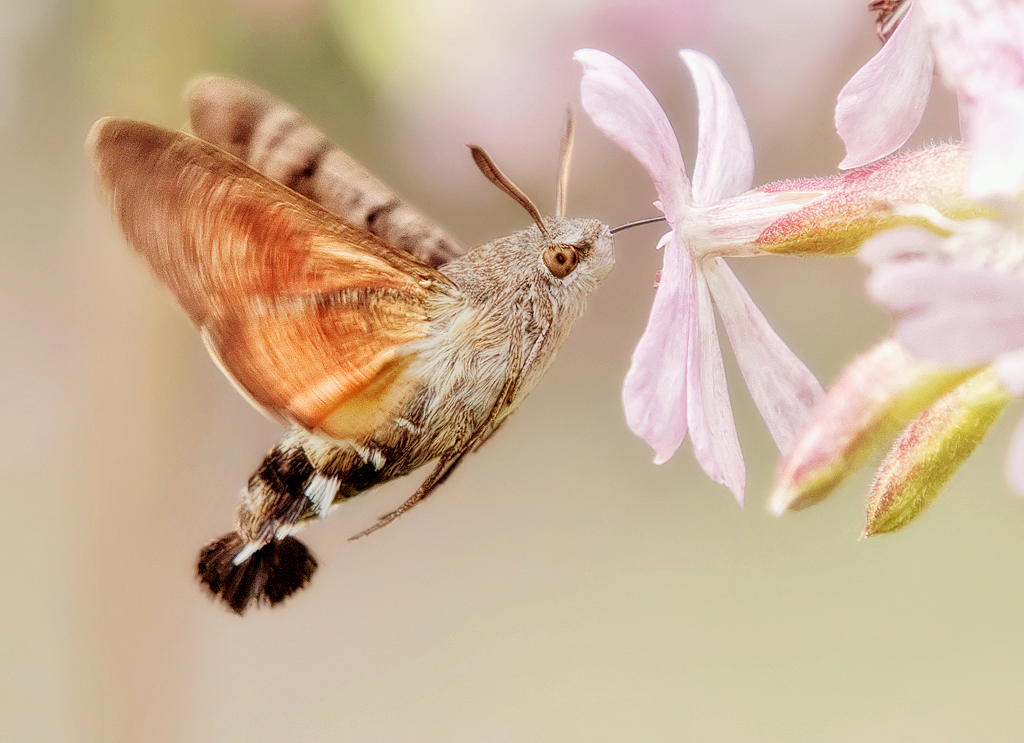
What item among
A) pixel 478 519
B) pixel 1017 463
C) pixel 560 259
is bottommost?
pixel 1017 463

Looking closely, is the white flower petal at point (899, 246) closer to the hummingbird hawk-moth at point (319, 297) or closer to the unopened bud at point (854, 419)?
the unopened bud at point (854, 419)

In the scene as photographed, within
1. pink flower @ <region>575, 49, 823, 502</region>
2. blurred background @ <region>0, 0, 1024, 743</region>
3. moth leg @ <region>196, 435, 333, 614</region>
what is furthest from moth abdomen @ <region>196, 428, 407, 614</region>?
blurred background @ <region>0, 0, 1024, 743</region>

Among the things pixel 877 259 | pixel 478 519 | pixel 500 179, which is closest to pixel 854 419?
pixel 877 259

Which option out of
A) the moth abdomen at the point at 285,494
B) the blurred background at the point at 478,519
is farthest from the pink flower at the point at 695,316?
the blurred background at the point at 478,519

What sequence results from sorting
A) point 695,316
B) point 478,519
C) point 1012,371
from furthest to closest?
point 478,519
point 695,316
point 1012,371

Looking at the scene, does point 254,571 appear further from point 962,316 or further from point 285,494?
point 962,316

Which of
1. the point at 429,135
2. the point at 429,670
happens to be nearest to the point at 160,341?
the point at 429,135
